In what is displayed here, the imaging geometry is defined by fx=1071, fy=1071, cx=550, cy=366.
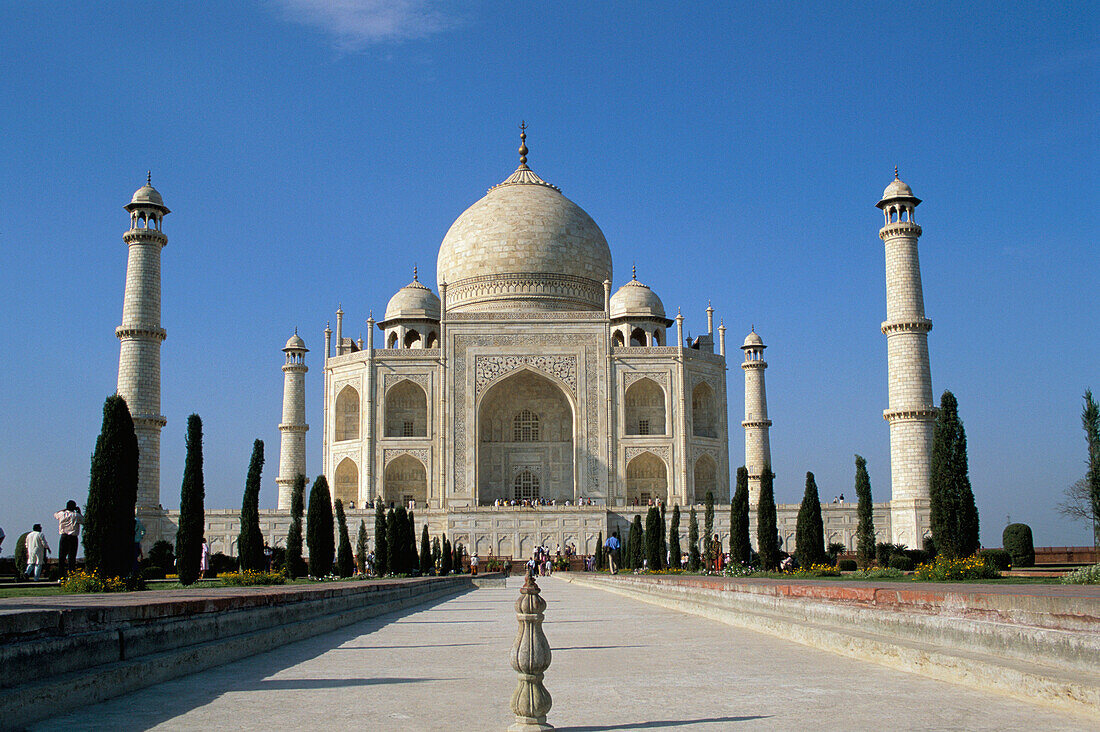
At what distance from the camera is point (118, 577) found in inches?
452

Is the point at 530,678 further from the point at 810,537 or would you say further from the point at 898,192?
the point at 898,192

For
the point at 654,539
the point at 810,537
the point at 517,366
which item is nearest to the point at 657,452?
the point at 517,366

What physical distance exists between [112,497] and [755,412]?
23.9 m

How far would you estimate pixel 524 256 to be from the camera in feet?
115

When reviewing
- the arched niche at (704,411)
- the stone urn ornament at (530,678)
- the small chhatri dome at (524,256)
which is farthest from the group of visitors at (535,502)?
the stone urn ornament at (530,678)

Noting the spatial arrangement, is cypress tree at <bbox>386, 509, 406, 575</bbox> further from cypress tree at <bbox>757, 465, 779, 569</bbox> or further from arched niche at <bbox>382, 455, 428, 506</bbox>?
arched niche at <bbox>382, 455, 428, 506</bbox>

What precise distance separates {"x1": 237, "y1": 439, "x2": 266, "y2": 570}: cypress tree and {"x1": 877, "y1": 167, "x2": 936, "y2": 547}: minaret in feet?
50.7

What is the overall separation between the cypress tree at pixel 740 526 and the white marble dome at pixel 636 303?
1710 cm

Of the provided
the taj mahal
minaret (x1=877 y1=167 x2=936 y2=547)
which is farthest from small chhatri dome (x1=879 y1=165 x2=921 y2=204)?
the taj mahal

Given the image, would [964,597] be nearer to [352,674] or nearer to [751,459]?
[352,674]

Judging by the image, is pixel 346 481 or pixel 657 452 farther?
pixel 346 481

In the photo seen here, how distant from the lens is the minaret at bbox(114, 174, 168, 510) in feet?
84.3

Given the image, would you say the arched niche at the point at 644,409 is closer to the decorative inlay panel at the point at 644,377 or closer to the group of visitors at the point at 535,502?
the decorative inlay panel at the point at 644,377

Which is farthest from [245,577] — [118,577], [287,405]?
[287,405]
